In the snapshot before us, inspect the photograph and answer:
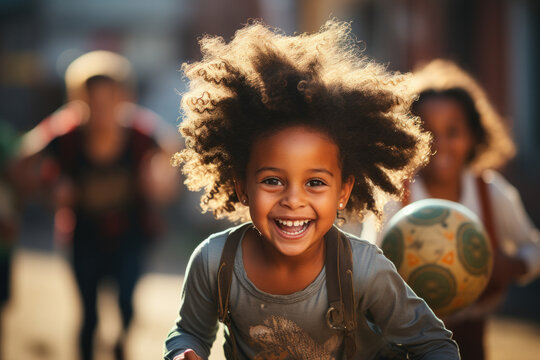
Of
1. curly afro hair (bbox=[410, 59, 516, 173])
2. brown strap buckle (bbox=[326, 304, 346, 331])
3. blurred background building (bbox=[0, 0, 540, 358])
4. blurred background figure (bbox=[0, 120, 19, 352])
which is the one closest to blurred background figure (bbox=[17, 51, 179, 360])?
blurred background figure (bbox=[0, 120, 19, 352])

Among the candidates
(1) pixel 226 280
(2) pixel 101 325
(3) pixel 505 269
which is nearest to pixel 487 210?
(3) pixel 505 269

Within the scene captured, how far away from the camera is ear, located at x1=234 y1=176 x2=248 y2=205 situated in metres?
3.09

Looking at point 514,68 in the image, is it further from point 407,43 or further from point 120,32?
point 120,32

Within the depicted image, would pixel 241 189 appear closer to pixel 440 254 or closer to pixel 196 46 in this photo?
pixel 440 254

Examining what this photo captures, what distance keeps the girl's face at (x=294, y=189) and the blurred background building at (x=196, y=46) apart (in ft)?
4.30

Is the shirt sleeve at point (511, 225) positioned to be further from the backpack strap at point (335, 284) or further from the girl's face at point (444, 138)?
the backpack strap at point (335, 284)

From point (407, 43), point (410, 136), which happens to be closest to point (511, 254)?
point (410, 136)

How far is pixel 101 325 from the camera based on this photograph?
21.8 ft

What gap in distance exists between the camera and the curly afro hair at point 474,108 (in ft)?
14.9

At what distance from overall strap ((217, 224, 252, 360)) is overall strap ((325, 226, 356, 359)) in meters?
0.39

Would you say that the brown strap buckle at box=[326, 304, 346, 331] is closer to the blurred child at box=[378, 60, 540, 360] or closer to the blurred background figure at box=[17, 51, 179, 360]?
the blurred child at box=[378, 60, 540, 360]

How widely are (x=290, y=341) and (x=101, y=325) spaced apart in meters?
4.15

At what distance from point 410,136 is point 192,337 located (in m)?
1.25

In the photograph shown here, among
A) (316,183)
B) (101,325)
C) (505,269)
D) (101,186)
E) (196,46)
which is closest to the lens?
(316,183)
